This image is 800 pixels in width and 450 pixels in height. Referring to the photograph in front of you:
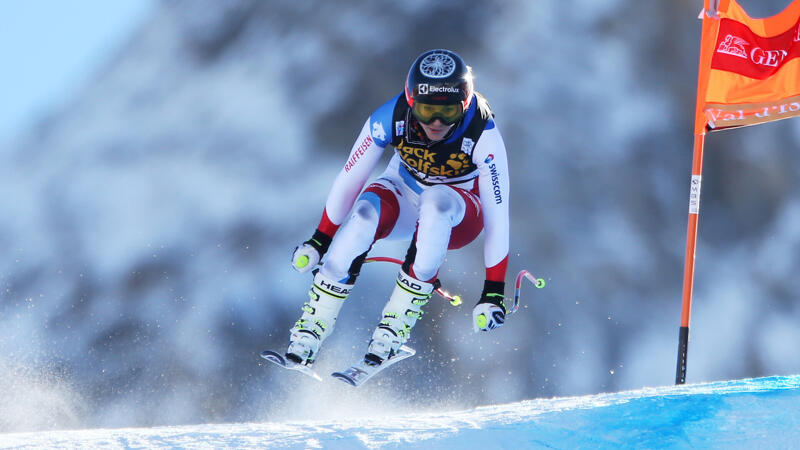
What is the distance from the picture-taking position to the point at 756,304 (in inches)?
504

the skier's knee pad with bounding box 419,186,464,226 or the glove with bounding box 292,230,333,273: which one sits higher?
the skier's knee pad with bounding box 419,186,464,226

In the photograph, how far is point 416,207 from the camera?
609 centimetres

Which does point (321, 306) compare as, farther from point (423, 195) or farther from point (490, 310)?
point (490, 310)

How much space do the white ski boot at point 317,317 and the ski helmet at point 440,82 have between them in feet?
4.26

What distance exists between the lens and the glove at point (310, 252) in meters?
5.80

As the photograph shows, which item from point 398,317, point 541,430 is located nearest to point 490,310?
point 398,317

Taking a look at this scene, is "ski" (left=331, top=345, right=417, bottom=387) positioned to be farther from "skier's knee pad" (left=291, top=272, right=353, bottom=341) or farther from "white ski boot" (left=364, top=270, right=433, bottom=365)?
"skier's knee pad" (left=291, top=272, right=353, bottom=341)

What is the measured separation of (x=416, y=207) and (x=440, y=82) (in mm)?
1041

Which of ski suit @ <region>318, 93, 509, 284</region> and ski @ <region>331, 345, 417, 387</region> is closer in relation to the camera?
ski @ <region>331, 345, 417, 387</region>

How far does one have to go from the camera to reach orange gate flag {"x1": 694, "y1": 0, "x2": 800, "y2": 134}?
23.5 ft

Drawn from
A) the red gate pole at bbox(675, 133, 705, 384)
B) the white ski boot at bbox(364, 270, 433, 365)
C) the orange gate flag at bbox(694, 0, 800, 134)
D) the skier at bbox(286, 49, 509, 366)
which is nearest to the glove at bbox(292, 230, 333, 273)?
the skier at bbox(286, 49, 509, 366)

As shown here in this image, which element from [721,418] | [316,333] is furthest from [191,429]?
[721,418]

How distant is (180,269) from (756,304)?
8.19 meters

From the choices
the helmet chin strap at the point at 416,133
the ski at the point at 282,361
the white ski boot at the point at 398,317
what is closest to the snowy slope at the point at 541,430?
the ski at the point at 282,361
